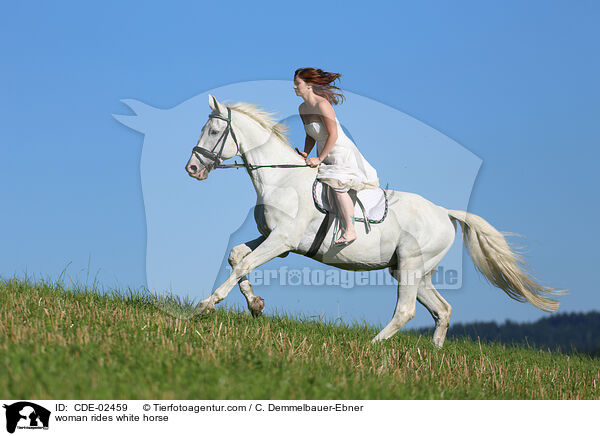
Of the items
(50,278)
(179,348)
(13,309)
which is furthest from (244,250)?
(50,278)

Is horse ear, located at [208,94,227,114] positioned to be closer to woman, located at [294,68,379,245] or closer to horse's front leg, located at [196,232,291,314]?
woman, located at [294,68,379,245]

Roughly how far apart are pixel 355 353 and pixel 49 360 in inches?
119

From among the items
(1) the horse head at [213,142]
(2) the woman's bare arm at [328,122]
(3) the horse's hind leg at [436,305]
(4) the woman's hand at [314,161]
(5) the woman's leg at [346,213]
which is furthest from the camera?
(3) the horse's hind leg at [436,305]

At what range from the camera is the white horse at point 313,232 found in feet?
21.2

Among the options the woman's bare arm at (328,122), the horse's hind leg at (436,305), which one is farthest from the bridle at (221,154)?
the horse's hind leg at (436,305)

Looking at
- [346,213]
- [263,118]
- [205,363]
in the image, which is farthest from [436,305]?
[205,363]

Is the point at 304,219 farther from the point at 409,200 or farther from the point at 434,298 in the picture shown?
the point at 434,298
